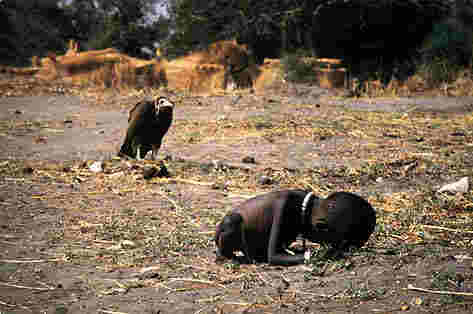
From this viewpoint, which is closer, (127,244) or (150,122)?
(127,244)

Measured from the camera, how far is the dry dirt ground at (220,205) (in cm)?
347

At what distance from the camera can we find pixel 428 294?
3.26 meters

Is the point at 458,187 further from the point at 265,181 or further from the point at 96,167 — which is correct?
the point at 96,167

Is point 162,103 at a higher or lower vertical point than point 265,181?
higher

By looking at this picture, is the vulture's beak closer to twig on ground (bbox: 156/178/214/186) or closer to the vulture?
the vulture

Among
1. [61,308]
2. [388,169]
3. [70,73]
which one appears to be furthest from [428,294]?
[70,73]

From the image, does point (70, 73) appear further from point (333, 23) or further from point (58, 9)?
point (58, 9)

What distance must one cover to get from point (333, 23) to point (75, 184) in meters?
13.9

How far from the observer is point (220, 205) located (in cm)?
570

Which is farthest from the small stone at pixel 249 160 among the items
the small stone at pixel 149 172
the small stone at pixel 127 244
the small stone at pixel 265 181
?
the small stone at pixel 127 244

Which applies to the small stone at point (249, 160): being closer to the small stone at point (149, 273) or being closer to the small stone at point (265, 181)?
the small stone at point (265, 181)

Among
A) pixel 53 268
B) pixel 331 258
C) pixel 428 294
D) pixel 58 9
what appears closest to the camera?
pixel 428 294

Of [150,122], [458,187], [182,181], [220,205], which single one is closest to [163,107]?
[150,122]

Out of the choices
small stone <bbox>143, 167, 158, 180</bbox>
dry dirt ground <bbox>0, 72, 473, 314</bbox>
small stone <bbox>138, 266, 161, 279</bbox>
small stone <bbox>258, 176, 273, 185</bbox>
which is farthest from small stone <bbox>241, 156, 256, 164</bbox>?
small stone <bbox>138, 266, 161, 279</bbox>
